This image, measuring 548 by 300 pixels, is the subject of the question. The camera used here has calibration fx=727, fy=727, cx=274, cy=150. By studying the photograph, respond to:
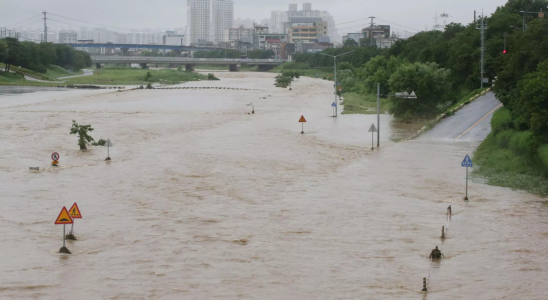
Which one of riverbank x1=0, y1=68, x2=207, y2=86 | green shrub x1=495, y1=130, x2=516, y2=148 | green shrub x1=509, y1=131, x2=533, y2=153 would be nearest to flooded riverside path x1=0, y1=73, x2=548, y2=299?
green shrub x1=495, y1=130, x2=516, y2=148

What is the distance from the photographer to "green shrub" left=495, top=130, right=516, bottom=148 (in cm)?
3703

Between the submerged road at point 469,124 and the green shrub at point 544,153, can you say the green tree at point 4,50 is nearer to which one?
the submerged road at point 469,124

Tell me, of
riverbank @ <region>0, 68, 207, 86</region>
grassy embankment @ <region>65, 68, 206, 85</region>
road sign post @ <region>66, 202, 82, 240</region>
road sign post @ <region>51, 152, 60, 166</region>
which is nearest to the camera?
road sign post @ <region>66, 202, 82, 240</region>

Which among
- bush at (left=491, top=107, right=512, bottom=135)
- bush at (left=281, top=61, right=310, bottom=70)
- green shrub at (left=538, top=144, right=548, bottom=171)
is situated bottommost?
green shrub at (left=538, top=144, right=548, bottom=171)

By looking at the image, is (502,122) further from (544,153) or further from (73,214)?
(73,214)

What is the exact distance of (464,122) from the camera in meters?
50.4

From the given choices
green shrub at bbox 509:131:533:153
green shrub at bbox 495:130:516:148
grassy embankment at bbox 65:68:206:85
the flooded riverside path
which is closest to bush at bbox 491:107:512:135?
green shrub at bbox 495:130:516:148

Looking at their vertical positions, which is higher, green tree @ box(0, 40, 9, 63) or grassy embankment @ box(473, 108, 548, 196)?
green tree @ box(0, 40, 9, 63)

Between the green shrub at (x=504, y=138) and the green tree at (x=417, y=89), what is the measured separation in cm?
1987

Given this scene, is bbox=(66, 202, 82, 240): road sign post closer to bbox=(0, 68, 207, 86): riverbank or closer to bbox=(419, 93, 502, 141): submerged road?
bbox=(419, 93, 502, 141): submerged road

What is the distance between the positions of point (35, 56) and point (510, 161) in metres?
110

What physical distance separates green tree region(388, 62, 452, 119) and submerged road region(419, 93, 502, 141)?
9.70ft

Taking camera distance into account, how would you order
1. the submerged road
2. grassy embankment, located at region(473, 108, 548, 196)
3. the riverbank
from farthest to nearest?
the riverbank, the submerged road, grassy embankment, located at region(473, 108, 548, 196)

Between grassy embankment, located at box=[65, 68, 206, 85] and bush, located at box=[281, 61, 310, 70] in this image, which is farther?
bush, located at box=[281, 61, 310, 70]
